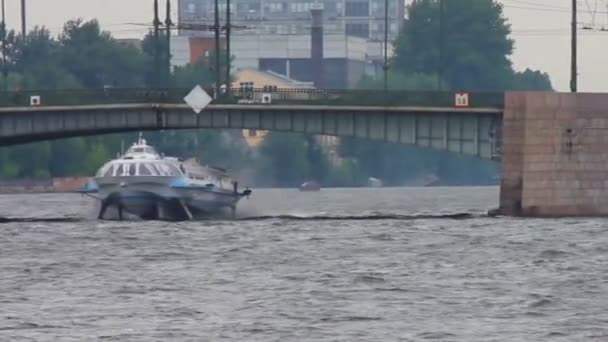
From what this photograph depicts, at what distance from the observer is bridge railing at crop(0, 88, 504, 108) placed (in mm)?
101750

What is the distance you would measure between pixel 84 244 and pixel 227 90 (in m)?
32.2

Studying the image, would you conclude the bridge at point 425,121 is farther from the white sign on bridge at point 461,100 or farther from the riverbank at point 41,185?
the riverbank at point 41,185

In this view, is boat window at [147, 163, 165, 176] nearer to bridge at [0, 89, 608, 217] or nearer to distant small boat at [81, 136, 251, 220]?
distant small boat at [81, 136, 251, 220]

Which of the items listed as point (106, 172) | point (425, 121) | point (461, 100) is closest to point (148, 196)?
point (106, 172)

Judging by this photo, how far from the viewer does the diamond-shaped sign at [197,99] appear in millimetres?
103375

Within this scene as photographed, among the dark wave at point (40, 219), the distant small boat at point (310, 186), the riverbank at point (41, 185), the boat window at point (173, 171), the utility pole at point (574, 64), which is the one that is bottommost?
the distant small boat at point (310, 186)

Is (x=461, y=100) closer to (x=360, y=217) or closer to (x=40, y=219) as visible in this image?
(x=360, y=217)

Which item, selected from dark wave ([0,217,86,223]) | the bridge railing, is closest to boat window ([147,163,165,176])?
dark wave ([0,217,86,223])

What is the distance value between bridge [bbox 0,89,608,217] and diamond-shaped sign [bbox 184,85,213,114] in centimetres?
92

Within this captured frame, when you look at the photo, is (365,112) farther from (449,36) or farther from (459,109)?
(449,36)

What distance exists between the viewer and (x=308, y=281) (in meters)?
58.0

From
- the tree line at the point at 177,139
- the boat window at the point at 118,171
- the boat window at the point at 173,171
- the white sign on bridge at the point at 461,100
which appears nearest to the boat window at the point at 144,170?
the boat window at the point at 118,171

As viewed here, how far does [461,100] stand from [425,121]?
297 centimetres

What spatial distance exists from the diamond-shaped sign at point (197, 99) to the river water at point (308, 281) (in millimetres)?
Answer: 12160
